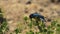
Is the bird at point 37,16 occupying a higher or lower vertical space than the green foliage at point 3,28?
higher

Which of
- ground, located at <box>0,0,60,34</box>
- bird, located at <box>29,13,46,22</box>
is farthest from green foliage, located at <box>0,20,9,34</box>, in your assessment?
bird, located at <box>29,13,46,22</box>

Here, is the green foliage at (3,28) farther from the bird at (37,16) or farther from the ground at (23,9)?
the bird at (37,16)

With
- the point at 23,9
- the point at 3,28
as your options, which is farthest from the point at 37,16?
the point at 3,28

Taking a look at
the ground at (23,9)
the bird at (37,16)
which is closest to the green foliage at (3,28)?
the ground at (23,9)

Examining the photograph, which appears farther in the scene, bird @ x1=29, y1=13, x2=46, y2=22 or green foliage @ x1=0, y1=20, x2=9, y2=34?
bird @ x1=29, y1=13, x2=46, y2=22

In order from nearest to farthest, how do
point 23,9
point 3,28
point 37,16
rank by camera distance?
point 3,28 < point 37,16 < point 23,9

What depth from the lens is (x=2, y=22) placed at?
222 inches

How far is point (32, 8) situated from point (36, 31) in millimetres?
1299

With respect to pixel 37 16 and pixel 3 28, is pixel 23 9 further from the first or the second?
pixel 3 28

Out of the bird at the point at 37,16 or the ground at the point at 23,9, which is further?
the ground at the point at 23,9

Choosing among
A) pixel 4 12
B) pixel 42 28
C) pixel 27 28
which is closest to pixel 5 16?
pixel 4 12

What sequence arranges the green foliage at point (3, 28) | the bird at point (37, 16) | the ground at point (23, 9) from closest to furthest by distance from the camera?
the green foliage at point (3, 28)
the bird at point (37, 16)
the ground at point (23, 9)

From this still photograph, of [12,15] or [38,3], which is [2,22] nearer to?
[12,15]

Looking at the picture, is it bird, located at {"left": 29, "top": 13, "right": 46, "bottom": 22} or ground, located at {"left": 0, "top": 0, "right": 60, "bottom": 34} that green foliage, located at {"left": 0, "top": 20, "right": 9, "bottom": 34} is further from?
bird, located at {"left": 29, "top": 13, "right": 46, "bottom": 22}
